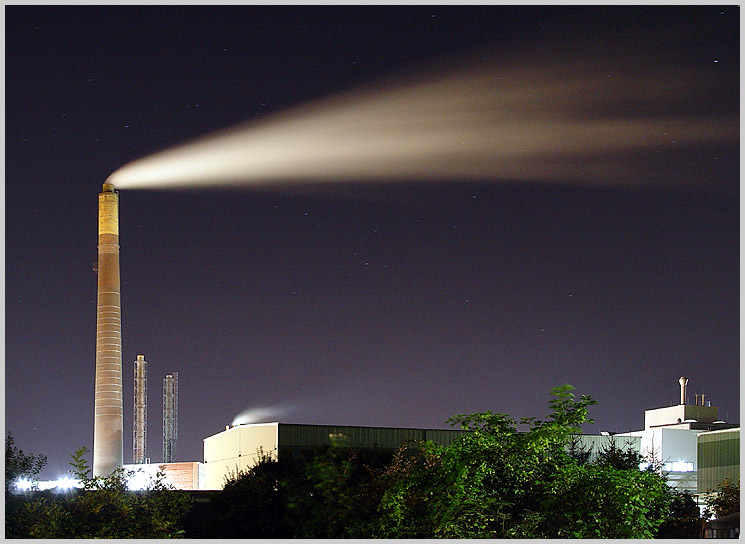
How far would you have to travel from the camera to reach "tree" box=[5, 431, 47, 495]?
19484mm

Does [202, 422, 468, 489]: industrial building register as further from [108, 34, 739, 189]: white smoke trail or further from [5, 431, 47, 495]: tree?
[5, 431, 47, 495]: tree

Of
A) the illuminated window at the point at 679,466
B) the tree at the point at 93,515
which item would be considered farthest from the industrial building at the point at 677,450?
the tree at the point at 93,515

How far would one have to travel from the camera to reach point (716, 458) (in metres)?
41.4

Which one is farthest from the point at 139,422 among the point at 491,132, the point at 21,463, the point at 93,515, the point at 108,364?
the point at 491,132

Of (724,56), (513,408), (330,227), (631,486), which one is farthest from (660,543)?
(330,227)

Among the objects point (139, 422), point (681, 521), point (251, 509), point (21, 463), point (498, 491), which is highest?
point (498, 491)

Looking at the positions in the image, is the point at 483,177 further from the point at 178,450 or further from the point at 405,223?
the point at 178,450

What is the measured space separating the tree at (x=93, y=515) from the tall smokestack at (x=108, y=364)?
80.2ft

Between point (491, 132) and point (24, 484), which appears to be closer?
point (24, 484)

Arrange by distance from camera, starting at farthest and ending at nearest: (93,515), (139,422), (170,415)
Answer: (170,415), (139,422), (93,515)

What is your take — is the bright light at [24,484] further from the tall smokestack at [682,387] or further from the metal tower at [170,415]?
the tall smokestack at [682,387]

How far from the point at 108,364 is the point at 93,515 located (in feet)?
85.0

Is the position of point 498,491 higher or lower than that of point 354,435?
higher

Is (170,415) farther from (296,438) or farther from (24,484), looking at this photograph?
(24,484)
